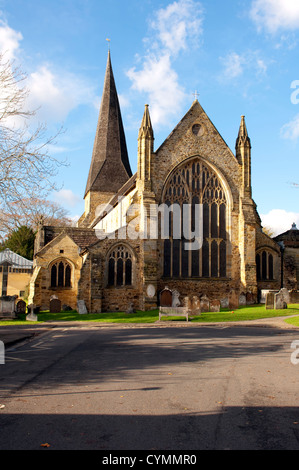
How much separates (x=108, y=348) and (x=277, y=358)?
4.44 m

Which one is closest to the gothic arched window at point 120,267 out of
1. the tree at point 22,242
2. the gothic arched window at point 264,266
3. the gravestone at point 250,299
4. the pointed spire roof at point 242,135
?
the gravestone at point 250,299

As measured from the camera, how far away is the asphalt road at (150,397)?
4.48 meters

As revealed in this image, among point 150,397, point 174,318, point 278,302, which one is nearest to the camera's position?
point 150,397

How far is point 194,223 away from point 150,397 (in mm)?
22213

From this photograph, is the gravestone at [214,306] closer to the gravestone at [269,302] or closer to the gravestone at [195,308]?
the gravestone at [195,308]

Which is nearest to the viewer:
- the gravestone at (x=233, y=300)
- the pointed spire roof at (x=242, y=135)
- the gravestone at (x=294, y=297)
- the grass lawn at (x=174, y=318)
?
the grass lawn at (x=174, y=318)

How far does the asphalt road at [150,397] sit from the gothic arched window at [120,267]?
567 inches

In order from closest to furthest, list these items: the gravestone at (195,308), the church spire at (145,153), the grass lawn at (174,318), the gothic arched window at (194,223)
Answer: the grass lawn at (174,318), the gravestone at (195,308), the church spire at (145,153), the gothic arched window at (194,223)

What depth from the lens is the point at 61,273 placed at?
94.7ft

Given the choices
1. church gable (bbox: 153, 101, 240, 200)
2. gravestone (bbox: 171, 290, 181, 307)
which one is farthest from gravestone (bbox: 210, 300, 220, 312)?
church gable (bbox: 153, 101, 240, 200)

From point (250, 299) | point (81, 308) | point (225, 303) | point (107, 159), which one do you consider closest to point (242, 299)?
point (250, 299)

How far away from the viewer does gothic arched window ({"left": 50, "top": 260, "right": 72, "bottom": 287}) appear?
28.6 meters

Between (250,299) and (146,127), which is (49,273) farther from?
(250,299)
